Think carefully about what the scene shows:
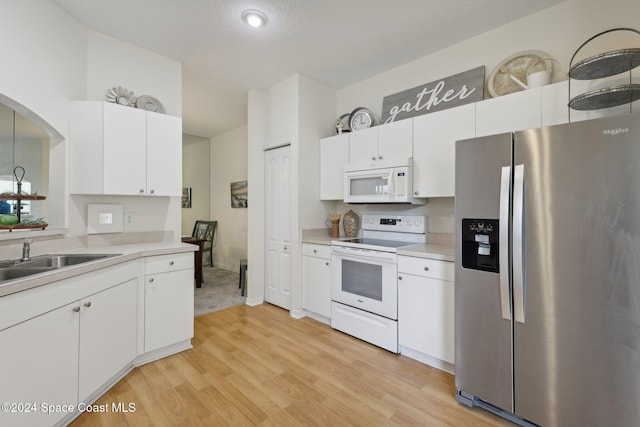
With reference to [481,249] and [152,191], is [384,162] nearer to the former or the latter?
[481,249]

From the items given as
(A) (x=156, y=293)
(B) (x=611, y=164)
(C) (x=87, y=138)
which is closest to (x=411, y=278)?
(B) (x=611, y=164)

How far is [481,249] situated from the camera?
1.68 metres

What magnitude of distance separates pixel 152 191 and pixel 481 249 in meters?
2.64

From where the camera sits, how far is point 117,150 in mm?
2295

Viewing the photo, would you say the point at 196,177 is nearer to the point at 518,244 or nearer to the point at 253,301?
the point at 253,301

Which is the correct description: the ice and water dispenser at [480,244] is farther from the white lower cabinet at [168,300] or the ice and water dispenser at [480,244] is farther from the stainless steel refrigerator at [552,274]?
the white lower cabinet at [168,300]

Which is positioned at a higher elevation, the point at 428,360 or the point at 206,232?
the point at 206,232

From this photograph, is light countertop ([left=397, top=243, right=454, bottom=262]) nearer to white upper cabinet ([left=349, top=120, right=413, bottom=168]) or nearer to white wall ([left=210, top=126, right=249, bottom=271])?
white upper cabinet ([left=349, top=120, right=413, bottom=168])

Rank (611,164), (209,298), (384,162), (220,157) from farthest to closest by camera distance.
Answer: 1. (220,157)
2. (209,298)
3. (384,162)
4. (611,164)

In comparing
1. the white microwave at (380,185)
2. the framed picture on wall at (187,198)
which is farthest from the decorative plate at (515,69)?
the framed picture on wall at (187,198)

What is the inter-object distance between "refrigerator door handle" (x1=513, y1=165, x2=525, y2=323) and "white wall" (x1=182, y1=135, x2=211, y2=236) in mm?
5995

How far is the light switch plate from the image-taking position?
2.38 meters

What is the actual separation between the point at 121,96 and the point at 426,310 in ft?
10.4

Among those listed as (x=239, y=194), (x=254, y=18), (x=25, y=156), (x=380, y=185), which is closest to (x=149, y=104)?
(x=25, y=156)
